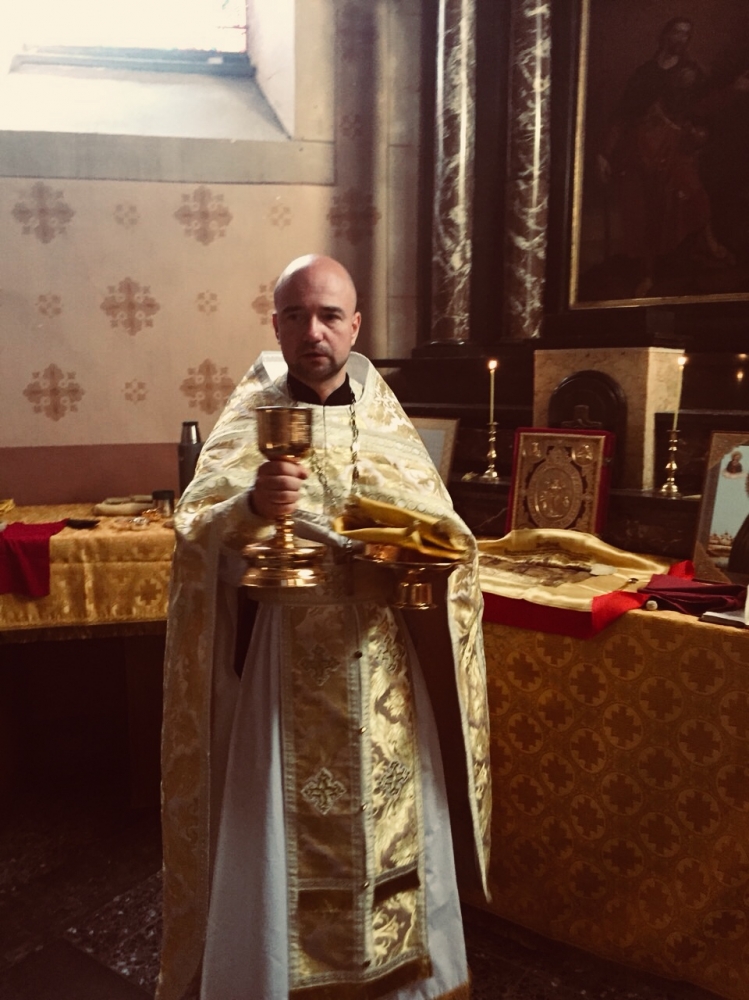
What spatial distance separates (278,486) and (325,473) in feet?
1.36

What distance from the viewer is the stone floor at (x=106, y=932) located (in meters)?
2.41

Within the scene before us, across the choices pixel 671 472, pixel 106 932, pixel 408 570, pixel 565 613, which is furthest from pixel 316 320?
pixel 106 932

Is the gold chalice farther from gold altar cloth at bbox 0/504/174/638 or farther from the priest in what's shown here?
gold altar cloth at bbox 0/504/174/638

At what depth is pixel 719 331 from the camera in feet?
10.4

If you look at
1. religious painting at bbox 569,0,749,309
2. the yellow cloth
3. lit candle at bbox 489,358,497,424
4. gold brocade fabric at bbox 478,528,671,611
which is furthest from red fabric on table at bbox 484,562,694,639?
religious painting at bbox 569,0,749,309

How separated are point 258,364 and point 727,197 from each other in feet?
7.55

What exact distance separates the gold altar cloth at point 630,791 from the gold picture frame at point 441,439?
1049mm

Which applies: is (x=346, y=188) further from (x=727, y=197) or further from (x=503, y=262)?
(x=727, y=197)

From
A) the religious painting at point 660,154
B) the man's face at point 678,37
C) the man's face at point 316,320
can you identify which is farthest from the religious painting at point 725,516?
the man's face at point 678,37

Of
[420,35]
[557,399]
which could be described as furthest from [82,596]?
[420,35]

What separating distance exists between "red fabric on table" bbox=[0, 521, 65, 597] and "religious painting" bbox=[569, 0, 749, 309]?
100 inches

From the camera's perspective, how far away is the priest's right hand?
1.58m

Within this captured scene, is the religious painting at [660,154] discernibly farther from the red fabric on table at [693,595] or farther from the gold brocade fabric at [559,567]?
the red fabric on table at [693,595]

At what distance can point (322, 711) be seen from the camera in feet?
6.35
